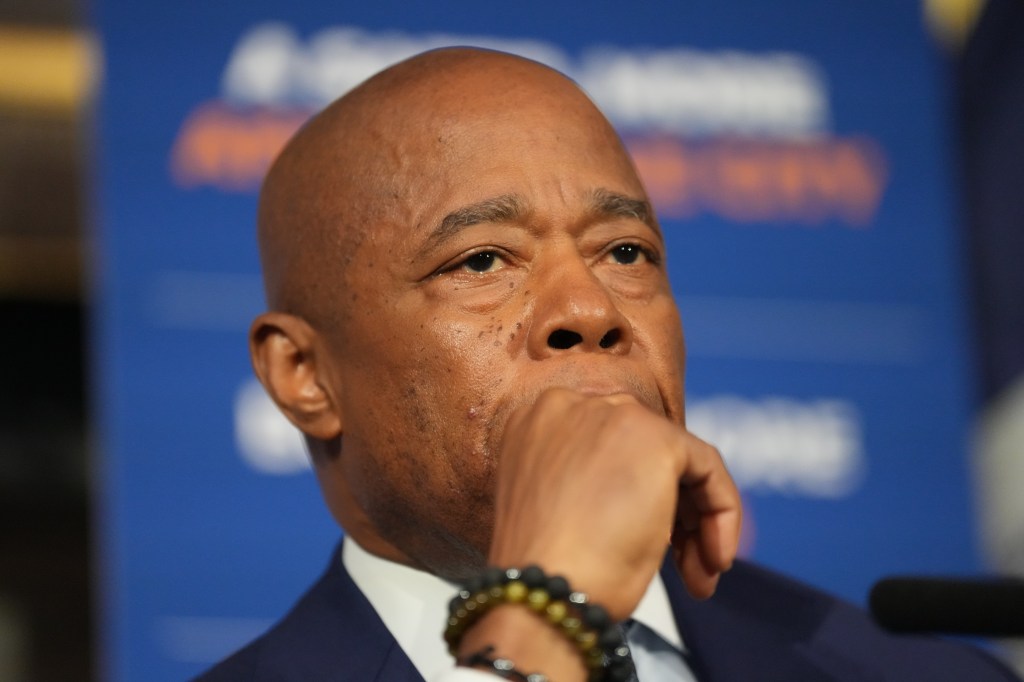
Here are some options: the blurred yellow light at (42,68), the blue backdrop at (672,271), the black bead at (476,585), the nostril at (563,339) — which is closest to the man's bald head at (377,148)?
the nostril at (563,339)

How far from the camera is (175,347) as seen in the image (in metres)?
2.95

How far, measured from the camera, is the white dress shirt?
158 cm

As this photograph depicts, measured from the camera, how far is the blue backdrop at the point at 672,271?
9.37 ft

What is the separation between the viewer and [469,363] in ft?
4.85

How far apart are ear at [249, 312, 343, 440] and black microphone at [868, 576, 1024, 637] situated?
65cm

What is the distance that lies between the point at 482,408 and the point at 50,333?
13.9 ft

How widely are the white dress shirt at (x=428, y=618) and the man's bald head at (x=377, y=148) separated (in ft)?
0.95

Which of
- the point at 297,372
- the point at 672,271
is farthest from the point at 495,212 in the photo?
the point at 672,271

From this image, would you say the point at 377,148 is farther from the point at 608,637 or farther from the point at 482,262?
the point at 608,637

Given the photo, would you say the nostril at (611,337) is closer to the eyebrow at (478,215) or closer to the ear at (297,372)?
the eyebrow at (478,215)

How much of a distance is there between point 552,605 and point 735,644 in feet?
1.92

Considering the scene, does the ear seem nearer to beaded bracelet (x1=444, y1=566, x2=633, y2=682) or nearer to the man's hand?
the man's hand

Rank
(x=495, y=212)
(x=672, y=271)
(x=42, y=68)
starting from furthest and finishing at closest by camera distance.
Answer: (x=42, y=68)
(x=672, y=271)
(x=495, y=212)

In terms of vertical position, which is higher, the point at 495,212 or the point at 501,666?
the point at 495,212
